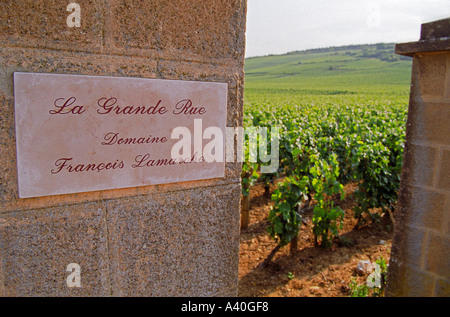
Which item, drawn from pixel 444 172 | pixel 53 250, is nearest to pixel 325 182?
pixel 444 172

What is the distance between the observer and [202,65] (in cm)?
154

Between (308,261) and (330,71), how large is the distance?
235 ft

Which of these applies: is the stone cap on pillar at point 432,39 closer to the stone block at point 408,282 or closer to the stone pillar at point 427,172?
the stone pillar at point 427,172

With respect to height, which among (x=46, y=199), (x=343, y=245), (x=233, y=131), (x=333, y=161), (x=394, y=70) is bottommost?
(x=343, y=245)

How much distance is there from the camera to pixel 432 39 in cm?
210

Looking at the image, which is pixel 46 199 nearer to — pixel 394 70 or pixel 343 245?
pixel 343 245

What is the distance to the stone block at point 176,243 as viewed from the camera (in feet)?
4.91

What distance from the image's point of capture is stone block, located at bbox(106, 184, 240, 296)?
58.9 inches

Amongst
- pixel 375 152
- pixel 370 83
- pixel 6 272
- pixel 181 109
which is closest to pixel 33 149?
pixel 6 272

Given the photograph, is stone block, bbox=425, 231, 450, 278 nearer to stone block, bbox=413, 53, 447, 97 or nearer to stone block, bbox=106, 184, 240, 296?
stone block, bbox=413, 53, 447, 97

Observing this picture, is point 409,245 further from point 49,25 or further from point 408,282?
point 49,25

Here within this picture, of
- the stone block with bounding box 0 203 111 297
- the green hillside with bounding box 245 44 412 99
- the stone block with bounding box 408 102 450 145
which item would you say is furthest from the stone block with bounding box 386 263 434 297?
the green hillside with bounding box 245 44 412 99

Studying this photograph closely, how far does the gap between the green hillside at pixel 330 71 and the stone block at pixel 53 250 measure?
46027mm

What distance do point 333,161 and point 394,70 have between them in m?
69.2
